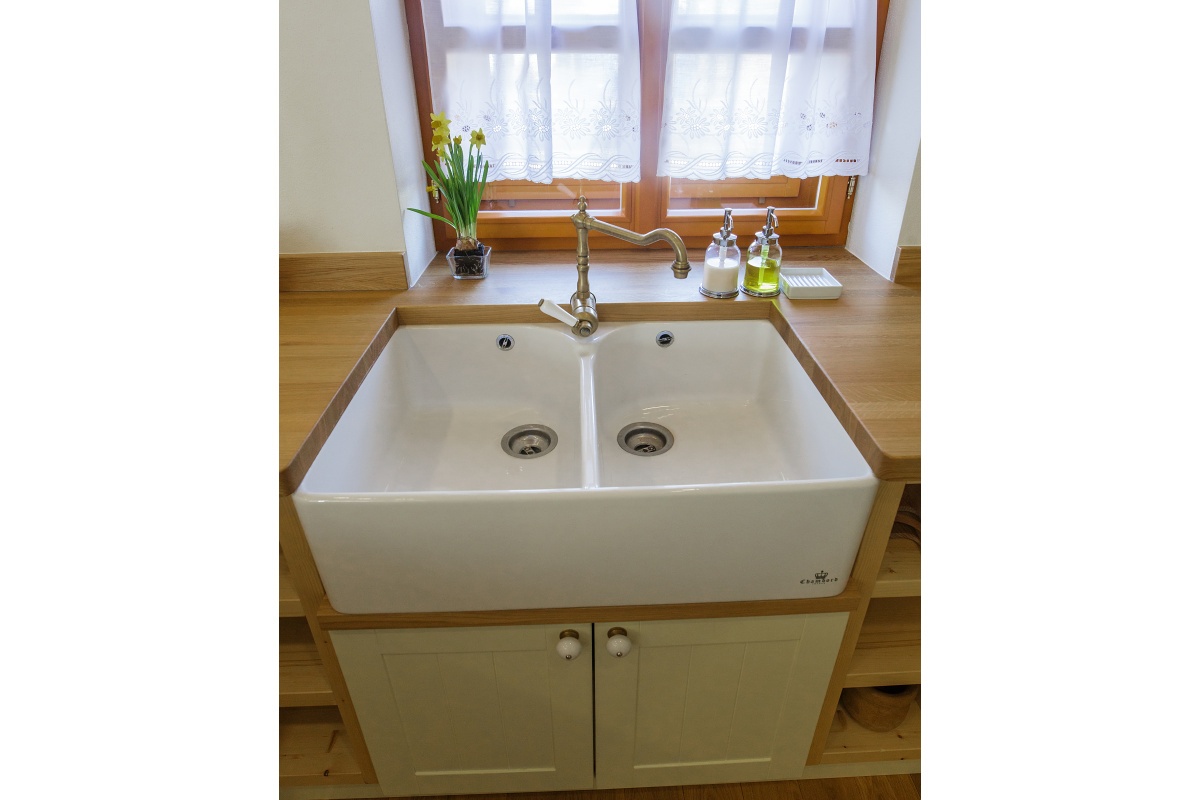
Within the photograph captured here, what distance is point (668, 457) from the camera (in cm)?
123

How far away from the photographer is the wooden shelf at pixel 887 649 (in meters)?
1.15

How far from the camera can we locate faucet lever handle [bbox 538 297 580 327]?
1198mm

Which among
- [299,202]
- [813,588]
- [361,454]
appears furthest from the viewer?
[299,202]

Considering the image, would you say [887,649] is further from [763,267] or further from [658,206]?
[658,206]

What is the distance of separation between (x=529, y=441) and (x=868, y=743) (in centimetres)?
92

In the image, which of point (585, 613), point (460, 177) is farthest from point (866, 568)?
point (460, 177)

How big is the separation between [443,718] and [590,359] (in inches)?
27.1

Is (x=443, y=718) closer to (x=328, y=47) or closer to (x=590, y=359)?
(x=590, y=359)

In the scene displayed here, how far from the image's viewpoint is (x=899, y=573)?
1051 millimetres

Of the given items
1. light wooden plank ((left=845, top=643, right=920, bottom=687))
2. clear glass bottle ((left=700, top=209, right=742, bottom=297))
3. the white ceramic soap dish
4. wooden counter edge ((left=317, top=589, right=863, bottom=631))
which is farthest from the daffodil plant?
light wooden plank ((left=845, top=643, right=920, bottom=687))

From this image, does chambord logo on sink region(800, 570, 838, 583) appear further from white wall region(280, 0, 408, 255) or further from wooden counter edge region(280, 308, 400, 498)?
white wall region(280, 0, 408, 255)

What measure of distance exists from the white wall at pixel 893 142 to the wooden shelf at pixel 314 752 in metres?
1.51

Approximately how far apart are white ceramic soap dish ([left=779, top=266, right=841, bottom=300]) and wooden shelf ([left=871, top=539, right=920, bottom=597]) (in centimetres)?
52

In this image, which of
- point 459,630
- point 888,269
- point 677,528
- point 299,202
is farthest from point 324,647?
point 888,269
